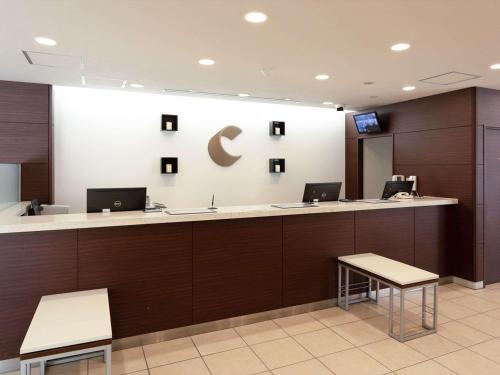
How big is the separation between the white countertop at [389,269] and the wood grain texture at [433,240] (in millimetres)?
1066

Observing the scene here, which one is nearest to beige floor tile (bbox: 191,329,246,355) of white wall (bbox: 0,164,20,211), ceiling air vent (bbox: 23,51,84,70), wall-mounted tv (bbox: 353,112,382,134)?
ceiling air vent (bbox: 23,51,84,70)

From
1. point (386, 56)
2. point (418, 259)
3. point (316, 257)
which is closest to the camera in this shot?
point (386, 56)

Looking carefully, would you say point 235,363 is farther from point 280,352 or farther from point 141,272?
point 141,272

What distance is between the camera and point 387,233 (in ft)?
15.1

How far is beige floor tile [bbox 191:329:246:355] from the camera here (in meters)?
3.28

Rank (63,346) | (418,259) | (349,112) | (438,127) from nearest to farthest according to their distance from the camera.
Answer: (63,346)
(418,259)
(438,127)
(349,112)

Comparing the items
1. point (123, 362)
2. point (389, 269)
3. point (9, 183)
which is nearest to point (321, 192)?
point (389, 269)

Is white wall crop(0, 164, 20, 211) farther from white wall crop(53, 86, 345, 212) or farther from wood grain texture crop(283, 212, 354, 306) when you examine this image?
wood grain texture crop(283, 212, 354, 306)

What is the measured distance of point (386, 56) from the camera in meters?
3.58

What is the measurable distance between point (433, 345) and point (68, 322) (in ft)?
10.3

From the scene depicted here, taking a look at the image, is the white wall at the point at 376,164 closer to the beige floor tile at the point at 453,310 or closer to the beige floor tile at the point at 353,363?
the beige floor tile at the point at 453,310

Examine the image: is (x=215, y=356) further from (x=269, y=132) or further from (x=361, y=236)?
(x=269, y=132)

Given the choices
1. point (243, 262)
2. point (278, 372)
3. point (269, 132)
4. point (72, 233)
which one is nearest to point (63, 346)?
point (72, 233)

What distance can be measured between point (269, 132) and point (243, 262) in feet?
11.4
